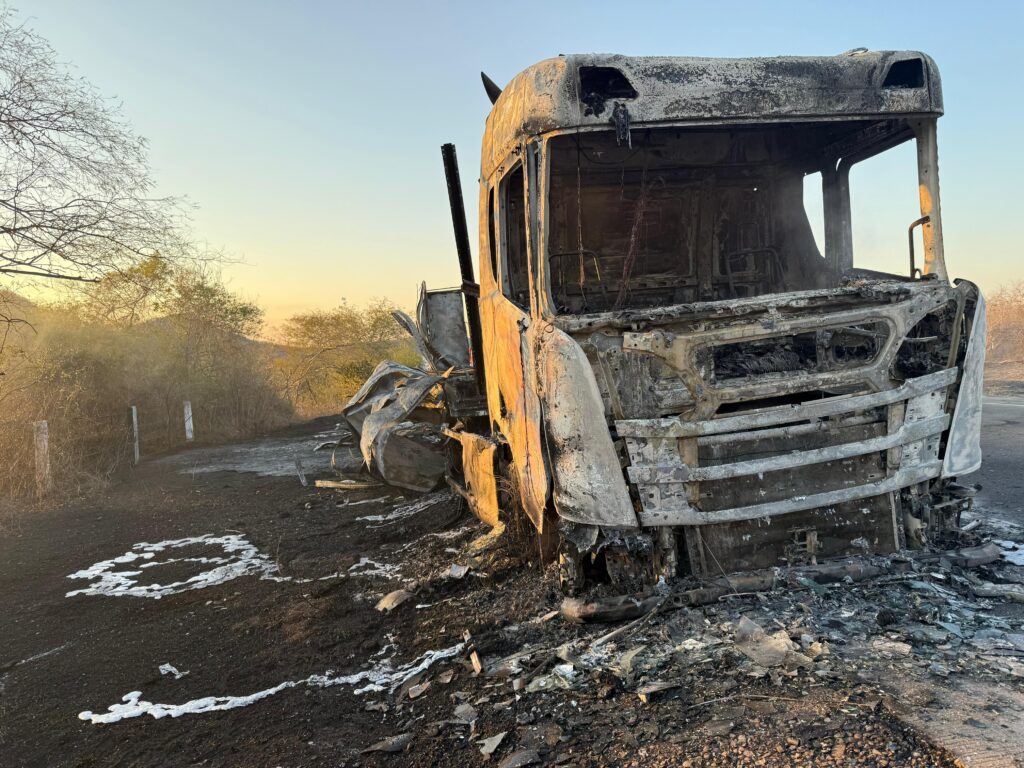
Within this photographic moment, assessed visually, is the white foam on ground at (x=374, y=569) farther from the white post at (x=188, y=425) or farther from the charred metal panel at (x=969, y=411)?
the white post at (x=188, y=425)

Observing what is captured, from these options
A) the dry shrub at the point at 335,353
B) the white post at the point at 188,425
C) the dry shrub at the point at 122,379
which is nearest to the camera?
the dry shrub at the point at 122,379

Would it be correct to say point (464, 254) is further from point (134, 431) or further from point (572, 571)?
point (134, 431)

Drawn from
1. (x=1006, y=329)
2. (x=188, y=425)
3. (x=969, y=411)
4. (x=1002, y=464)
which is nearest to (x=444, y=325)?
(x=969, y=411)

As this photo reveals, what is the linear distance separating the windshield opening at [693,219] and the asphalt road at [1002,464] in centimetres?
214

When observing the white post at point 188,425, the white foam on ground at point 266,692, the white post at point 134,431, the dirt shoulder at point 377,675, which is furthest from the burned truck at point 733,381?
the white post at point 188,425

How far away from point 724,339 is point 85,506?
366 inches

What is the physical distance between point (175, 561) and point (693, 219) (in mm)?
5441

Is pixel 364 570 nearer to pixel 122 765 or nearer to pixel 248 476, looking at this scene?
pixel 122 765

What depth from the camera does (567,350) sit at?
Result: 326 centimetres

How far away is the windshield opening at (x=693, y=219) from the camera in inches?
189

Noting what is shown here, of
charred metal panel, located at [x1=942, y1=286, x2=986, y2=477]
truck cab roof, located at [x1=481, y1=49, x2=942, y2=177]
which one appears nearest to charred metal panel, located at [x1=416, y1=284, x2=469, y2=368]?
truck cab roof, located at [x1=481, y1=49, x2=942, y2=177]

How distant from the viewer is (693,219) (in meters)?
5.11

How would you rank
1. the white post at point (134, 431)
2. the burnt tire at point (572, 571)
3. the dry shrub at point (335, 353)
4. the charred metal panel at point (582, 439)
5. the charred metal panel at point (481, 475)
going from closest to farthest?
the charred metal panel at point (582, 439) < the burnt tire at point (572, 571) < the charred metal panel at point (481, 475) < the white post at point (134, 431) < the dry shrub at point (335, 353)

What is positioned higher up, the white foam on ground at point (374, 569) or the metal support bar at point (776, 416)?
the metal support bar at point (776, 416)
